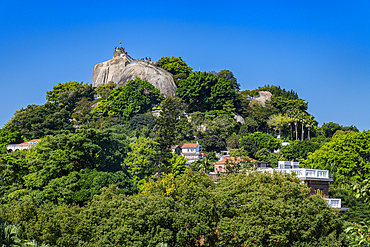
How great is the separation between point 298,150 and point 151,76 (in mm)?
44295

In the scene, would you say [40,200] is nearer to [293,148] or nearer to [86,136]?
[86,136]

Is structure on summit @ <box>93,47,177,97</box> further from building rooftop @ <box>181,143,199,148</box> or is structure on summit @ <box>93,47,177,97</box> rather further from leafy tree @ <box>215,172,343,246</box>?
leafy tree @ <box>215,172,343,246</box>

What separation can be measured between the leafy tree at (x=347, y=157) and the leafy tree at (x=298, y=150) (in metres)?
14.8

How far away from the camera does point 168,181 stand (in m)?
36.7

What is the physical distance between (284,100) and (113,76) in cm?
4790

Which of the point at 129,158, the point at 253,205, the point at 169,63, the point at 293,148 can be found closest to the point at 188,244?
the point at 253,205

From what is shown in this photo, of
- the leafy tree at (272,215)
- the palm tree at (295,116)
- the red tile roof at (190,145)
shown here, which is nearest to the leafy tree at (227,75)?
the palm tree at (295,116)

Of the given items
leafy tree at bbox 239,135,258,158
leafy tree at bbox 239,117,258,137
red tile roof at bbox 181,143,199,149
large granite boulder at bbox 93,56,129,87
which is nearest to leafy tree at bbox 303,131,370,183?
leafy tree at bbox 239,135,258,158

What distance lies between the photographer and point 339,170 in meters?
54.6

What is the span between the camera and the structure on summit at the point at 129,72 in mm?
101000

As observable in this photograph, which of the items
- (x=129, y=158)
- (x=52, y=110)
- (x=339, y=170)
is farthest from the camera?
(x=52, y=110)

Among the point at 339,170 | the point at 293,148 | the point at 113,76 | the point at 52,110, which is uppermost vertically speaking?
the point at 113,76

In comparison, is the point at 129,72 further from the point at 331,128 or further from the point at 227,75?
the point at 331,128

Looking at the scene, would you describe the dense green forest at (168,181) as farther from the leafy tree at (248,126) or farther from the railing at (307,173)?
the railing at (307,173)
